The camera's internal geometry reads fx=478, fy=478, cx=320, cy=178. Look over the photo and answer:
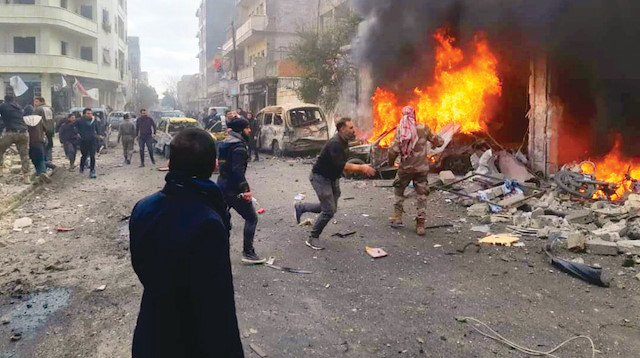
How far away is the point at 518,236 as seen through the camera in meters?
6.67

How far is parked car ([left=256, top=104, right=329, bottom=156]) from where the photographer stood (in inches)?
634

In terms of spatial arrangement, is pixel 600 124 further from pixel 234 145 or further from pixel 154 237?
pixel 154 237

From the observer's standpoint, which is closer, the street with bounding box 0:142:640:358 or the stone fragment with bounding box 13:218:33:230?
the street with bounding box 0:142:640:358

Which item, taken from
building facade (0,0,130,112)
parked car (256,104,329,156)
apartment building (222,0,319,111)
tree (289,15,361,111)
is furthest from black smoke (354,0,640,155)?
building facade (0,0,130,112)

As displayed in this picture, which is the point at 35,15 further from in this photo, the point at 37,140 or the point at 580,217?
the point at 580,217

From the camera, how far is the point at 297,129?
53.0 feet

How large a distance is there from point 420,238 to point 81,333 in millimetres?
4381

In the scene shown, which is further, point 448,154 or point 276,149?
point 276,149

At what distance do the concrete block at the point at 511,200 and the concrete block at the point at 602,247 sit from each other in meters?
2.35

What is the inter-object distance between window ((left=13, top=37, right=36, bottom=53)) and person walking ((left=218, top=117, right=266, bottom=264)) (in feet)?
109

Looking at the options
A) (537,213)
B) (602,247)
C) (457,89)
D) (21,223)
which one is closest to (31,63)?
(21,223)

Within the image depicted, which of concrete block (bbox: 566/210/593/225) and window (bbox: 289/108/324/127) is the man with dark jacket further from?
Answer: window (bbox: 289/108/324/127)

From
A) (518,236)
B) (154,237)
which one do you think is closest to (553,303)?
(518,236)

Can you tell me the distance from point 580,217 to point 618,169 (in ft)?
12.8
